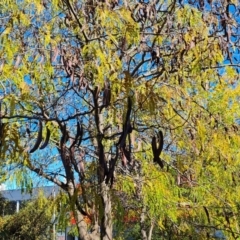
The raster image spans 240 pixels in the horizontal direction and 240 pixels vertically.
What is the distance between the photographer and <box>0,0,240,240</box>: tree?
2.51 meters

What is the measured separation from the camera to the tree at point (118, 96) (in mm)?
2514

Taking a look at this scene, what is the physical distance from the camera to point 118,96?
102 inches

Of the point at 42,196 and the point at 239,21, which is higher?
the point at 239,21

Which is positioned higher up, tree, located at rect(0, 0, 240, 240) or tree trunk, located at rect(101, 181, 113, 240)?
tree, located at rect(0, 0, 240, 240)

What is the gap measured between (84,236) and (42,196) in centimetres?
98

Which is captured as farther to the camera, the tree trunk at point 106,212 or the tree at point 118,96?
the tree trunk at point 106,212

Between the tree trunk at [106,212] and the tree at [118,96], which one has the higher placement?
the tree at [118,96]

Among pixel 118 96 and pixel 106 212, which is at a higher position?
pixel 118 96

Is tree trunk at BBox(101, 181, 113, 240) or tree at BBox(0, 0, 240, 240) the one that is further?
tree trunk at BBox(101, 181, 113, 240)

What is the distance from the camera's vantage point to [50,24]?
3.32m

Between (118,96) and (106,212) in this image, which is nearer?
(118,96)

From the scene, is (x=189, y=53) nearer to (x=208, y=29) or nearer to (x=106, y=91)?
(x=208, y=29)

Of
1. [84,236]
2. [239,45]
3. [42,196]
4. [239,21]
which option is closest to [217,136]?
[239,45]

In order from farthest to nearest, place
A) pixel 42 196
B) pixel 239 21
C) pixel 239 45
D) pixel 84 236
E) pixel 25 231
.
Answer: pixel 25 231, pixel 42 196, pixel 84 236, pixel 239 21, pixel 239 45
